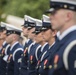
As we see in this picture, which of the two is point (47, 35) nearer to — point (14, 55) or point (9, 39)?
point (14, 55)

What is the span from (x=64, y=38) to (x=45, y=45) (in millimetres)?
3916

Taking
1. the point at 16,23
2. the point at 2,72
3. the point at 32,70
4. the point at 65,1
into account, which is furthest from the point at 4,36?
the point at 16,23

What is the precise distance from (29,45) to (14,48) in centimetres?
92

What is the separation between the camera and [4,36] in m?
12.7

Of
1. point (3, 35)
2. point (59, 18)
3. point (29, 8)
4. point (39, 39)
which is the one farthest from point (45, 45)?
point (29, 8)

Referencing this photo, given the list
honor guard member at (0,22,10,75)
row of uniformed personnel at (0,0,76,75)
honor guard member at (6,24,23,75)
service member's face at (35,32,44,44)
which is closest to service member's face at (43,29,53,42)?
row of uniformed personnel at (0,0,76,75)

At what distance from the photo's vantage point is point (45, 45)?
9305 mm

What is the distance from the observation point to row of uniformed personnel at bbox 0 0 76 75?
17.3 feet

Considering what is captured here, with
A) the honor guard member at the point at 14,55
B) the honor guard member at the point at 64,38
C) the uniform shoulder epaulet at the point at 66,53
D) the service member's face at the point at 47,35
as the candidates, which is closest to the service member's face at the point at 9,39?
the honor guard member at the point at 14,55

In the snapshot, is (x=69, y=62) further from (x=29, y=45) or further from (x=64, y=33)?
(x=29, y=45)

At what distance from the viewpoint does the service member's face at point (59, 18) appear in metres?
5.40

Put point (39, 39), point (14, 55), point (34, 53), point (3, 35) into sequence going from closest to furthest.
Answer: point (39, 39)
point (34, 53)
point (14, 55)
point (3, 35)

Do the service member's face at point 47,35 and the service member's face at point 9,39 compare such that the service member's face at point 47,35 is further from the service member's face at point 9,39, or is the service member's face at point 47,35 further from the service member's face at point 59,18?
the service member's face at point 59,18

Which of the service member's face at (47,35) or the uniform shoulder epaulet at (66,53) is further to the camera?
the service member's face at (47,35)
